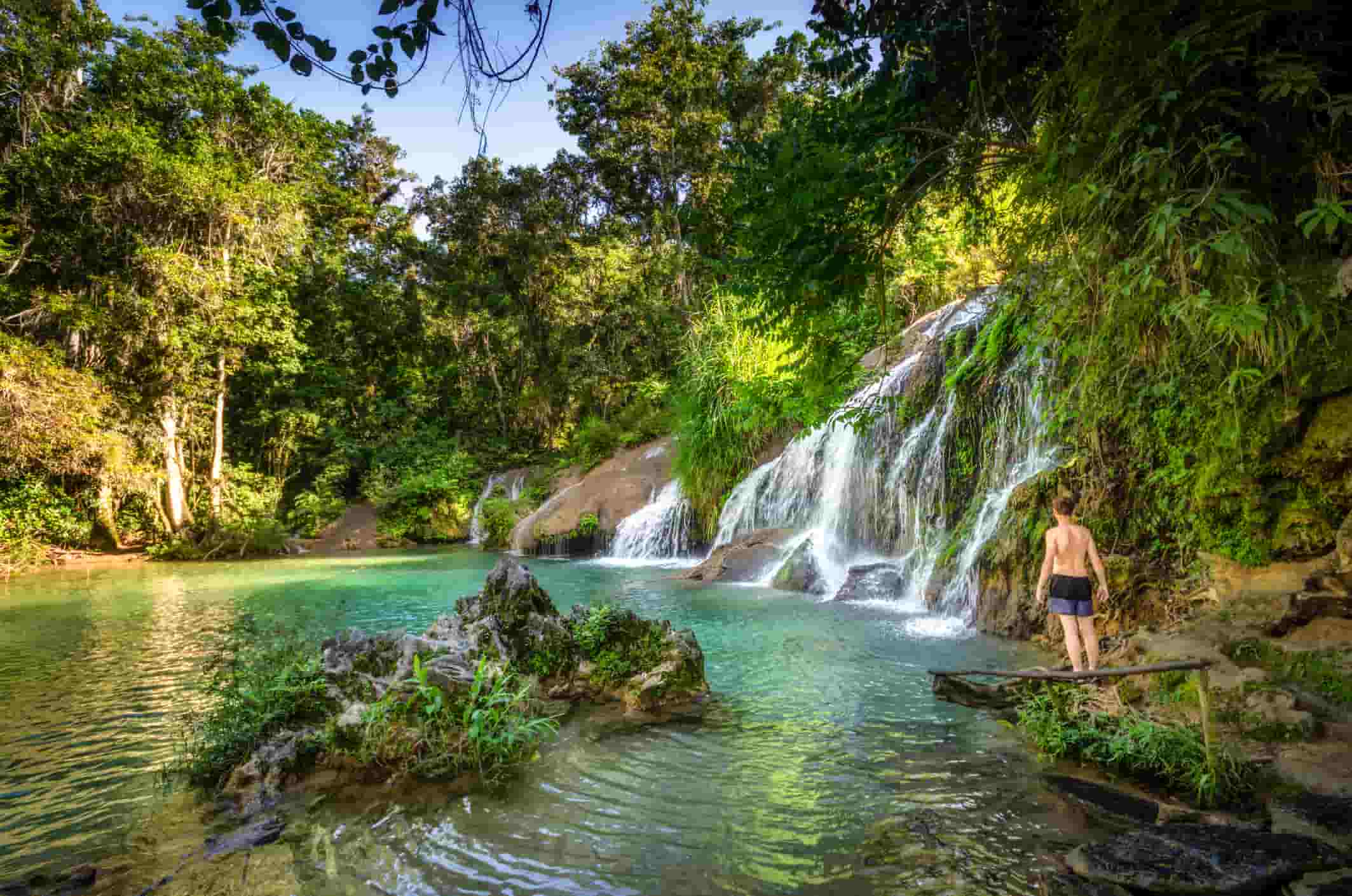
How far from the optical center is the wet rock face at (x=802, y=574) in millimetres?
9875

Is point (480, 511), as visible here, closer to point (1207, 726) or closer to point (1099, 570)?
point (1099, 570)

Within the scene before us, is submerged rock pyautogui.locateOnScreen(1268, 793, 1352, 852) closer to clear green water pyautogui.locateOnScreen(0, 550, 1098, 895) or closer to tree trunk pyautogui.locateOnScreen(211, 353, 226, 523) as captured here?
clear green water pyautogui.locateOnScreen(0, 550, 1098, 895)

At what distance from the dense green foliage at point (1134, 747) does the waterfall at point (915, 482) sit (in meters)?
2.55

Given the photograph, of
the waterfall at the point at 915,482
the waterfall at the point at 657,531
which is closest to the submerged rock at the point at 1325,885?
the waterfall at the point at 915,482

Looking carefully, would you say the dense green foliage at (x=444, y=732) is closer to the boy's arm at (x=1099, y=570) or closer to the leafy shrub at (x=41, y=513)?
the boy's arm at (x=1099, y=570)

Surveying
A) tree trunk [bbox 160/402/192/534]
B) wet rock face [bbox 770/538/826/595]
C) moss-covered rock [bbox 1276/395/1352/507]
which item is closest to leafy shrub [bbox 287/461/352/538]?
tree trunk [bbox 160/402/192/534]

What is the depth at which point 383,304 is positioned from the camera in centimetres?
2492

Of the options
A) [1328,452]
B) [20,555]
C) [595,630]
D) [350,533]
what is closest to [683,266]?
[350,533]

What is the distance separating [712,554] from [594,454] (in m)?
8.57

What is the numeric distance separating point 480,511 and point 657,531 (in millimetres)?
7922

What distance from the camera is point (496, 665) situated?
4613mm

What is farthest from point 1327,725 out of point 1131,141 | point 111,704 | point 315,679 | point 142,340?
point 142,340

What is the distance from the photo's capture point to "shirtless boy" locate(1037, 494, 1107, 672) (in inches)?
176

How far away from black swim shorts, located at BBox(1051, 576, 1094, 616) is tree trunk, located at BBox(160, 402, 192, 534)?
20.8m
